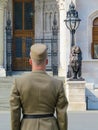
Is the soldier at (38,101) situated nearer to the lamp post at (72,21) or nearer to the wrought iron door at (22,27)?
the lamp post at (72,21)

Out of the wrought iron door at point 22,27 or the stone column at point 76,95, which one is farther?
the wrought iron door at point 22,27

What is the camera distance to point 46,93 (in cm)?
664

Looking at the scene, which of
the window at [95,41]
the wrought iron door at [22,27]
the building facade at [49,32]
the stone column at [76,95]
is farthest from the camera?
the wrought iron door at [22,27]

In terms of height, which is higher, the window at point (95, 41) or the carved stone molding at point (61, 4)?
the carved stone molding at point (61, 4)

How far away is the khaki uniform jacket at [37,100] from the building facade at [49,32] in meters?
22.3

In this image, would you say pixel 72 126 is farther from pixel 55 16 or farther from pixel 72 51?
pixel 55 16

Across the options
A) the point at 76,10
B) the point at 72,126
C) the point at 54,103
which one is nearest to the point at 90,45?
the point at 76,10

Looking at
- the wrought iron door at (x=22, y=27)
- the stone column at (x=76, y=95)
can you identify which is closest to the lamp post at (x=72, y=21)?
the stone column at (x=76, y=95)

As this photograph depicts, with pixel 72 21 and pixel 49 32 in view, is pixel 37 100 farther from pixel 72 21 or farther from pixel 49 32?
pixel 49 32

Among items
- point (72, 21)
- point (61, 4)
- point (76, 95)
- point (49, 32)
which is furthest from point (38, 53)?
point (49, 32)

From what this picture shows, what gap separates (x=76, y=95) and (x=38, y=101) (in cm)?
2091

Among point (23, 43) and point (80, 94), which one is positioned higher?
point (23, 43)

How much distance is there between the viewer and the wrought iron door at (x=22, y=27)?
36781 mm

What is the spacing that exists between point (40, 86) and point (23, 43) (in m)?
30.5
